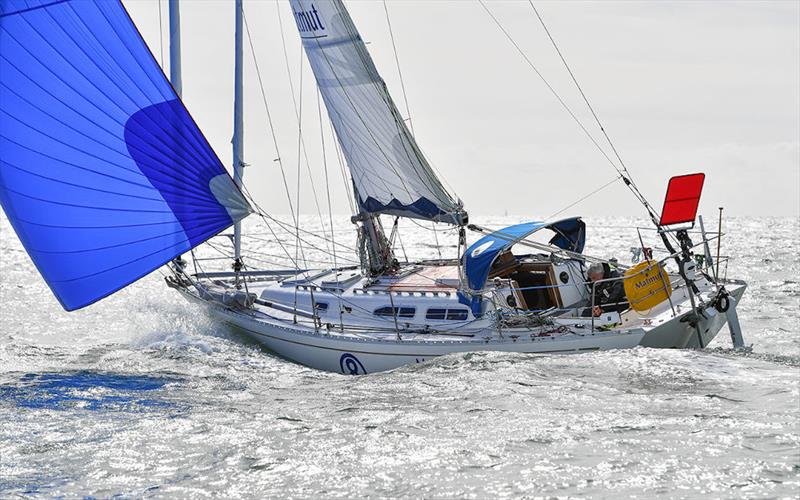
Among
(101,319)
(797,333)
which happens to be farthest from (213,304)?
(797,333)

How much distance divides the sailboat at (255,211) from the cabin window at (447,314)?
0.02 meters

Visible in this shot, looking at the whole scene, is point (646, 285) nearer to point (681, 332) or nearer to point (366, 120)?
point (681, 332)

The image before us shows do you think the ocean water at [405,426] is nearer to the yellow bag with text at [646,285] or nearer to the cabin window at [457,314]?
the yellow bag with text at [646,285]

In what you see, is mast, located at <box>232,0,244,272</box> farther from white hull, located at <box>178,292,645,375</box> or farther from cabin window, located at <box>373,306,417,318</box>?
cabin window, located at <box>373,306,417,318</box>

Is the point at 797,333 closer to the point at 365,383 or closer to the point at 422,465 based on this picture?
the point at 365,383

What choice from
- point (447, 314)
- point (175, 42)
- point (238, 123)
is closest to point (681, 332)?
point (447, 314)

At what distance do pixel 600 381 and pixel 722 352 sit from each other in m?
2.87

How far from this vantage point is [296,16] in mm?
18203

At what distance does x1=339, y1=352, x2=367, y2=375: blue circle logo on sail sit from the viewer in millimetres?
15406

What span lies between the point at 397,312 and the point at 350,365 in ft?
4.30

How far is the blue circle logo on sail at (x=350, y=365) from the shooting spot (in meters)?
15.4

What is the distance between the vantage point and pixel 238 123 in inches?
830

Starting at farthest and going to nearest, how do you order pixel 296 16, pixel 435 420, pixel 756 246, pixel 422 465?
pixel 756 246, pixel 296 16, pixel 435 420, pixel 422 465

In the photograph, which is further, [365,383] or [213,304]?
[213,304]
